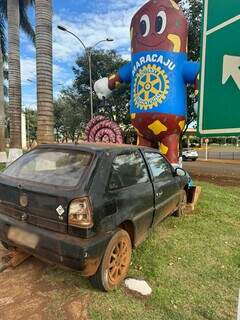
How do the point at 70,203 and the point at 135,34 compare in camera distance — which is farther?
the point at 135,34

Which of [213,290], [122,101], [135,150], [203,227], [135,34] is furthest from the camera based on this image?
[122,101]

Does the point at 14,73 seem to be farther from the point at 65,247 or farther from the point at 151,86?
the point at 65,247

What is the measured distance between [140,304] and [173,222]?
2.62 metres

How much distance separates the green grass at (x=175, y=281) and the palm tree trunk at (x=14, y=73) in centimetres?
916

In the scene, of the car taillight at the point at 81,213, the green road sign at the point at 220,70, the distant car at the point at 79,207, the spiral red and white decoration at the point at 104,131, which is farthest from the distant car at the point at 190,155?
the green road sign at the point at 220,70

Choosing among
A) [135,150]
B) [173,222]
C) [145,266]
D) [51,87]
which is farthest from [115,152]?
[51,87]

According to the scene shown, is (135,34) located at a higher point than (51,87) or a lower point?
higher

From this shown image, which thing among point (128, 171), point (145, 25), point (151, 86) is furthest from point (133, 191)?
point (145, 25)

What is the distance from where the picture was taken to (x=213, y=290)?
3.30 metres

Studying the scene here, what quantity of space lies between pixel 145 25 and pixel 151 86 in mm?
1424

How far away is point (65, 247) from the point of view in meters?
2.83

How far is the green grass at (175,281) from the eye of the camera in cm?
289

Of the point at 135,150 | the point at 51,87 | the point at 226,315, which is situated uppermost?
the point at 51,87

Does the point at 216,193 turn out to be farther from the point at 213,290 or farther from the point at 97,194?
the point at 97,194
